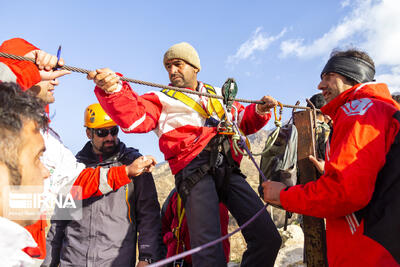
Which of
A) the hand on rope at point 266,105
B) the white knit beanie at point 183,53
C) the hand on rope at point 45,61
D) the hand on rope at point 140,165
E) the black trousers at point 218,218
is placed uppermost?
the white knit beanie at point 183,53

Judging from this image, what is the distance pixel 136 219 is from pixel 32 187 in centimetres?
258

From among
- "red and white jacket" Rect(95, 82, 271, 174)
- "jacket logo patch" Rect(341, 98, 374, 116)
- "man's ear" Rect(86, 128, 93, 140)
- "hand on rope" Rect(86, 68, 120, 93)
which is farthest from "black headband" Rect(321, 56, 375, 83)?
"man's ear" Rect(86, 128, 93, 140)

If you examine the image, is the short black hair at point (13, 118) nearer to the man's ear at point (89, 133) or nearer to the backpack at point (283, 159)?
the backpack at point (283, 159)

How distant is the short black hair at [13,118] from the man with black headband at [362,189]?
1874mm

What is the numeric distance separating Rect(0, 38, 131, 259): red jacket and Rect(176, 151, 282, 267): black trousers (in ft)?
3.57

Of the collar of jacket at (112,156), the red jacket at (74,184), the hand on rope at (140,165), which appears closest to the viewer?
the red jacket at (74,184)

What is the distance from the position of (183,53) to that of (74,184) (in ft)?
7.08

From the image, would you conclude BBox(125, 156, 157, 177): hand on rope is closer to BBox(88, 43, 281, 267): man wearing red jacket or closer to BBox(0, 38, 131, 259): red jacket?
BBox(0, 38, 131, 259): red jacket

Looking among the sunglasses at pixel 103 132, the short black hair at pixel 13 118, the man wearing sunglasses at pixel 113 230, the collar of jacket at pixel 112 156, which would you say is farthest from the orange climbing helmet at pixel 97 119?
the short black hair at pixel 13 118

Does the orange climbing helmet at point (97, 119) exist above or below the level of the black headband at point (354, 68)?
below

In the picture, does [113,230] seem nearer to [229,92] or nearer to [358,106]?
[229,92]

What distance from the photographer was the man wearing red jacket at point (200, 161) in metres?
2.86

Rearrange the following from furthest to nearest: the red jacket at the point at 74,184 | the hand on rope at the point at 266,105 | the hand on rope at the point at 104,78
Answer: the hand on rope at the point at 266,105, the hand on rope at the point at 104,78, the red jacket at the point at 74,184

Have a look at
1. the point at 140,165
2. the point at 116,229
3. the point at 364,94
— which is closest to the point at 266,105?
the point at 364,94
